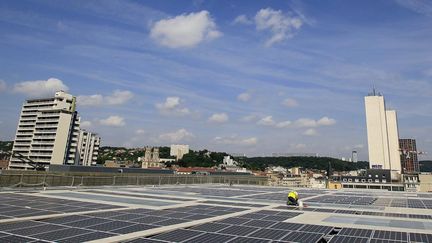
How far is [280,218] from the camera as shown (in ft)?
43.8

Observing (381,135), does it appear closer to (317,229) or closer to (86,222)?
(317,229)

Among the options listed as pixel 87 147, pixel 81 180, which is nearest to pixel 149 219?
pixel 81 180

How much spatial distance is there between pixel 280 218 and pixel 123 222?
703 centimetres

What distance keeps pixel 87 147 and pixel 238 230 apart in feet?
480

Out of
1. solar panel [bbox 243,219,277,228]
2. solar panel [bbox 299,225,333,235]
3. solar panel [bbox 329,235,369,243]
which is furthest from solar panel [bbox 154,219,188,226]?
solar panel [bbox 329,235,369,243]

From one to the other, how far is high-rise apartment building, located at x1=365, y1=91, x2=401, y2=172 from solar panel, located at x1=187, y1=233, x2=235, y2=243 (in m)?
145

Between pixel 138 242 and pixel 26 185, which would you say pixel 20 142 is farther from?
pixel 138 242

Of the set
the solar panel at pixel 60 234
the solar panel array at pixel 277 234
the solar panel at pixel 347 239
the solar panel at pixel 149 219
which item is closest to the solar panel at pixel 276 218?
the solar panel array at pixel 277 234

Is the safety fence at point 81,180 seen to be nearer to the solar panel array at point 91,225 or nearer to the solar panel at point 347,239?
the solar panel array at point 91,225

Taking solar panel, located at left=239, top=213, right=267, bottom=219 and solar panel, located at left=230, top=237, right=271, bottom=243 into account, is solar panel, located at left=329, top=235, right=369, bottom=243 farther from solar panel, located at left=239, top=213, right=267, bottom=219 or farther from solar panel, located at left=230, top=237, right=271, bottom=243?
solar panel, located at left=239, top=213, right=267, bottom=219

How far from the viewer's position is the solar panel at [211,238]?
8820mm

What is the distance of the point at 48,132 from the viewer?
382 feet

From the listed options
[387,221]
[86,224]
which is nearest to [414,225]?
[387,221]

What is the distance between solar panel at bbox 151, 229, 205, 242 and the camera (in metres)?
8.91
